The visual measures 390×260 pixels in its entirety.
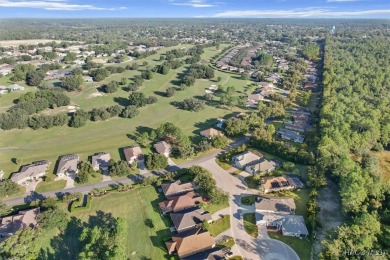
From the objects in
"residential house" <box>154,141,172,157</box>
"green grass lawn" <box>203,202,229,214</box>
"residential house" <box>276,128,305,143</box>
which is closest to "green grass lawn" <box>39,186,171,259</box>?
"green grass lawn" <box>203,202,229,214</box>

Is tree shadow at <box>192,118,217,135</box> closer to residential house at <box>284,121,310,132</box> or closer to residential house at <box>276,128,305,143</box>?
residential house at <box>276,128,305,143</box>

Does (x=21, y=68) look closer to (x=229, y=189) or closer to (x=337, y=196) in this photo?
(x=229, y=189)

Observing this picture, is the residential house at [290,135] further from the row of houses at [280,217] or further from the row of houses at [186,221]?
the row of houses at [186,221]

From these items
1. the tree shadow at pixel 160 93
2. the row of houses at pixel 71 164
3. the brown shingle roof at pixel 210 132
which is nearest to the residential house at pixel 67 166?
the row of houses at pixel 71 164

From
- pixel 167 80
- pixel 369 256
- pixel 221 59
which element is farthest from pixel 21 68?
pixel 369 256

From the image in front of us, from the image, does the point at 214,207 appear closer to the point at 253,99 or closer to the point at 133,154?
the point at 133,154

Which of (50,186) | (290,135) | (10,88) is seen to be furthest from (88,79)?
(290,135)
